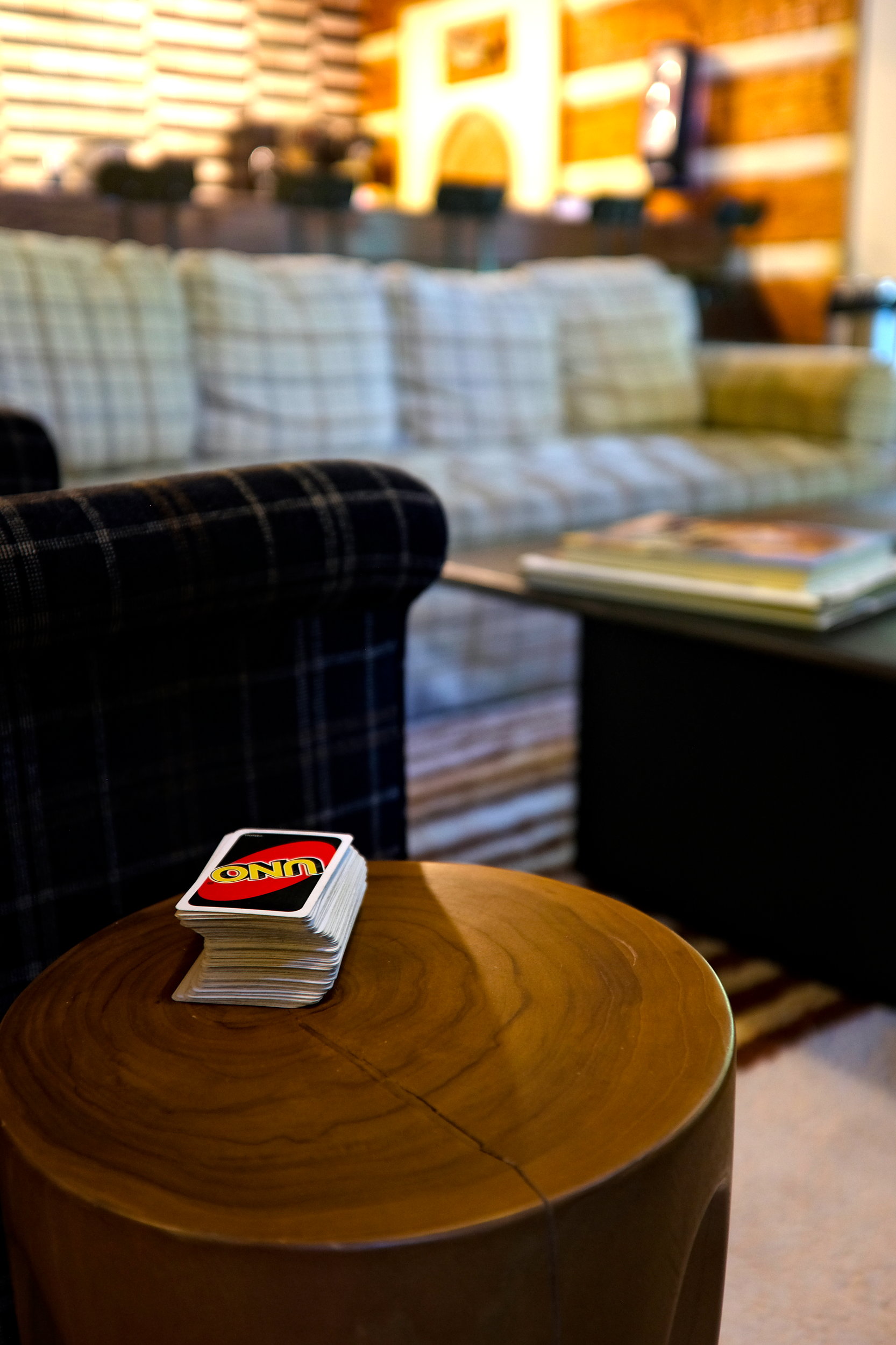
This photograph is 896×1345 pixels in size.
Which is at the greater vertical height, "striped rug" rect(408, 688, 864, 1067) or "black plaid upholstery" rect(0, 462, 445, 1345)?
"black plaid upholstery" rect(0, 462, 445, 1345)

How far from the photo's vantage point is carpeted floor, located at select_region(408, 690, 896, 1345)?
951mm

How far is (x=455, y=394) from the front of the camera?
3.07 metres

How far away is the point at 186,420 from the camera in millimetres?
2664

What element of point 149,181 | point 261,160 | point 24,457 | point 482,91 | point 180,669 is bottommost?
point 180,669

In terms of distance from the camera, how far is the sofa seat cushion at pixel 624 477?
2.51 metres

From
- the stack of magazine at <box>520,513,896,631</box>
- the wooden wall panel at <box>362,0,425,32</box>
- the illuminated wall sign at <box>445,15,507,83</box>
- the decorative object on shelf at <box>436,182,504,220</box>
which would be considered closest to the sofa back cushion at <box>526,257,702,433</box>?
the decorative object on shelf at <box>436,182,504,220</box>

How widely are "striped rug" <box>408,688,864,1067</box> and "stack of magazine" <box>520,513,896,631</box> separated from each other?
398 mm

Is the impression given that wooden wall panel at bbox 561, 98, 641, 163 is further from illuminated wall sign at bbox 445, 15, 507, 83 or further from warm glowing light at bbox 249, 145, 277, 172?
warm glowing light at bbox 249, 145, 277, 172

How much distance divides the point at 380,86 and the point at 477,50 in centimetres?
111

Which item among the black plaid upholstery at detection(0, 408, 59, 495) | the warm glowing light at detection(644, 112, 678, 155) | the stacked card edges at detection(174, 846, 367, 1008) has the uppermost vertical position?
the warm glowing light at detection(644, 112, 678, 155)

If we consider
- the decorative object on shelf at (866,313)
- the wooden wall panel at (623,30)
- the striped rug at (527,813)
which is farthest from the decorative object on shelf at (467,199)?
the striped rug at (527,813)

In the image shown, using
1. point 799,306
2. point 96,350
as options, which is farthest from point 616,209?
point 96,350

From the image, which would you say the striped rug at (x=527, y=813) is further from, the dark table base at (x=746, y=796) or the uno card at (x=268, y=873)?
the uno card at (x=268, y=873)

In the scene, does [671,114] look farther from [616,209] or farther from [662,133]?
[616,209]
